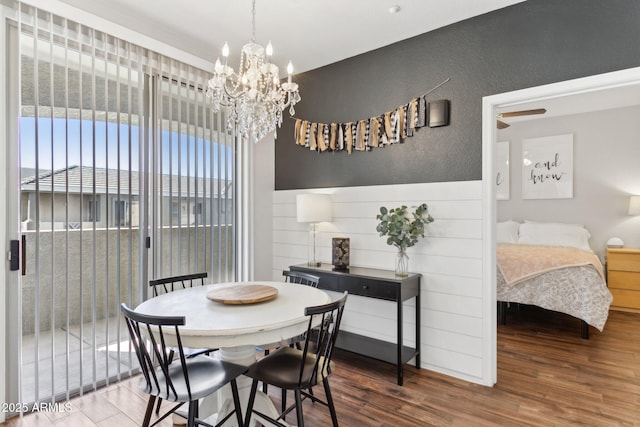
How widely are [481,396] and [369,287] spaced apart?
1099 millimetres

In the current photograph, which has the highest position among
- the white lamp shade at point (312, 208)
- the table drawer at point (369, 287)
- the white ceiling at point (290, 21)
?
the white ceiling at point (290, 21)

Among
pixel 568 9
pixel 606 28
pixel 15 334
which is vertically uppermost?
pixel 568 9

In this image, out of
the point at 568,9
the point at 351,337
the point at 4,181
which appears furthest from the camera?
the point at 351,337

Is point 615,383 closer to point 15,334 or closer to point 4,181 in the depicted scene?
point 15,334

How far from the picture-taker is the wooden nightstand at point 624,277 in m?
4.61

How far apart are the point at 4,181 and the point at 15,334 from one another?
986mm

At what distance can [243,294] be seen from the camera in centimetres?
212

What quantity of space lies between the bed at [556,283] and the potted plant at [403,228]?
171 cm

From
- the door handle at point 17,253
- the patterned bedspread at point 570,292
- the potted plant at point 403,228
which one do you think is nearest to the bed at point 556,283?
the patterned bedspread at point 570,292

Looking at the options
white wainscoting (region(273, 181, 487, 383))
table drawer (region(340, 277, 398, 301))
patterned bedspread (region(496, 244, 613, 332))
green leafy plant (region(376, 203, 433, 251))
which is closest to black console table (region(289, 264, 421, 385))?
table drawer (region(340, 277, 398, 301))

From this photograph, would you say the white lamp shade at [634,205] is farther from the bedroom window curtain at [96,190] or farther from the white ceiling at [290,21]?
the bedroom window curtain at [96,190]

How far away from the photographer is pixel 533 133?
5645 millimetres


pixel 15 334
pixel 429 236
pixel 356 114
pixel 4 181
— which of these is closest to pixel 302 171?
pixel 356 114

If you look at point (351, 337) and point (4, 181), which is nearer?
point (4, 181)
